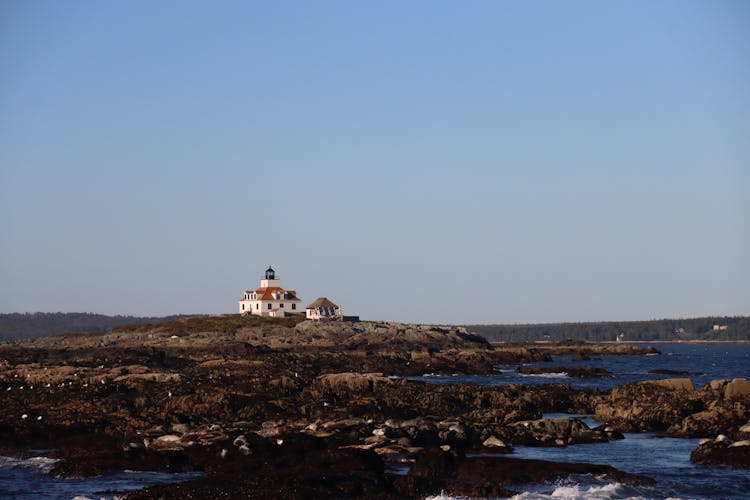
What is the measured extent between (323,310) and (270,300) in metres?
8.67

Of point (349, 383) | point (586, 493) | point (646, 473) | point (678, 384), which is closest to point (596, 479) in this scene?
point (586, 493)

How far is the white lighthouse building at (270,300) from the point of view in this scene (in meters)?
139

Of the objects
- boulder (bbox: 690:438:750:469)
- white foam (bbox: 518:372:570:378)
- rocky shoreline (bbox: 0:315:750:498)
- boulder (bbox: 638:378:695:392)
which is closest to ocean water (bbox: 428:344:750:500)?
boulder (bbox: 690:438:750:469)

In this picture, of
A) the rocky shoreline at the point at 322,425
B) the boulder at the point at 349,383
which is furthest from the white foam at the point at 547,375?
the boulder at the point at 349,383

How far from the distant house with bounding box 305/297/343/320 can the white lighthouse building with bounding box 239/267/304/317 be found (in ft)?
11.8

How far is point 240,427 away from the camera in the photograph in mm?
38750

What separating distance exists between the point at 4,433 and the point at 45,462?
5.66 meters

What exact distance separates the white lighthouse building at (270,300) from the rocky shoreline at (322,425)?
6132 cm

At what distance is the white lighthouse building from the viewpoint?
457 feet

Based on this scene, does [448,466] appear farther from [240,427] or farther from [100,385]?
[100,385]

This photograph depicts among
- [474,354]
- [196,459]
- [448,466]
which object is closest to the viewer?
[448,466]

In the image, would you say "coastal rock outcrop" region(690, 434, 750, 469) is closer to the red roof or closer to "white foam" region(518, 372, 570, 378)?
"white foam" region(518, 372, 570, 378)

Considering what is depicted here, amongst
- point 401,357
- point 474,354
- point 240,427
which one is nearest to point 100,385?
point 240,427

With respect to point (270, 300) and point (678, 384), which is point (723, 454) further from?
point (270, 300)
